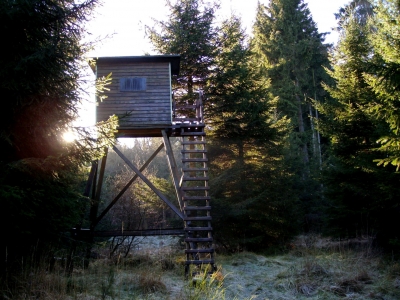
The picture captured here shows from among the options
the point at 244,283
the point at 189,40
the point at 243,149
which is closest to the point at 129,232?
the point at 244,283

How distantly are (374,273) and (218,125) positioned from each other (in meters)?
8.40

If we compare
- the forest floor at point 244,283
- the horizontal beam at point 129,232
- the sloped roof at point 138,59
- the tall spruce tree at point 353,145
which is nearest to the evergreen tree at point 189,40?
the sloped roof at point 138,59

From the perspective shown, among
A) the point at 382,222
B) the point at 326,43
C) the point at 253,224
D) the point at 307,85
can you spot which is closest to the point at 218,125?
the point at 253,224

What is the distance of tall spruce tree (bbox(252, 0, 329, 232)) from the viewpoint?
79.8 ft

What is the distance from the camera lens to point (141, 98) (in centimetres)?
1128

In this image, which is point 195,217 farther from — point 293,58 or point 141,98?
point 293,58

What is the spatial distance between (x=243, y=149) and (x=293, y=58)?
12135 millimetres

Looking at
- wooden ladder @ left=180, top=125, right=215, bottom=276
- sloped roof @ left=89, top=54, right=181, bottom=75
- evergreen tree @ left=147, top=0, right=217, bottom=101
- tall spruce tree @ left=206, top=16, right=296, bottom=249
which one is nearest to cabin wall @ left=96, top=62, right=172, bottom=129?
sloped roof @ left=89, top=54, right=181, bottom=75

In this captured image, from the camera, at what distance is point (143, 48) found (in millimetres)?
16062

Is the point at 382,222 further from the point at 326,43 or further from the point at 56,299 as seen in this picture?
the point at 326,43

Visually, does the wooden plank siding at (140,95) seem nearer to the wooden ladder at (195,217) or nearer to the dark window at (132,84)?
the dark window at (132,84)

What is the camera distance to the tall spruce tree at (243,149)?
14.8 meters

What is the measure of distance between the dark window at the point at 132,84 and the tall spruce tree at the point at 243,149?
430 cm

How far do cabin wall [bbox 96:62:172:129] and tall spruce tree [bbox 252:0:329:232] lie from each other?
1331 cm
